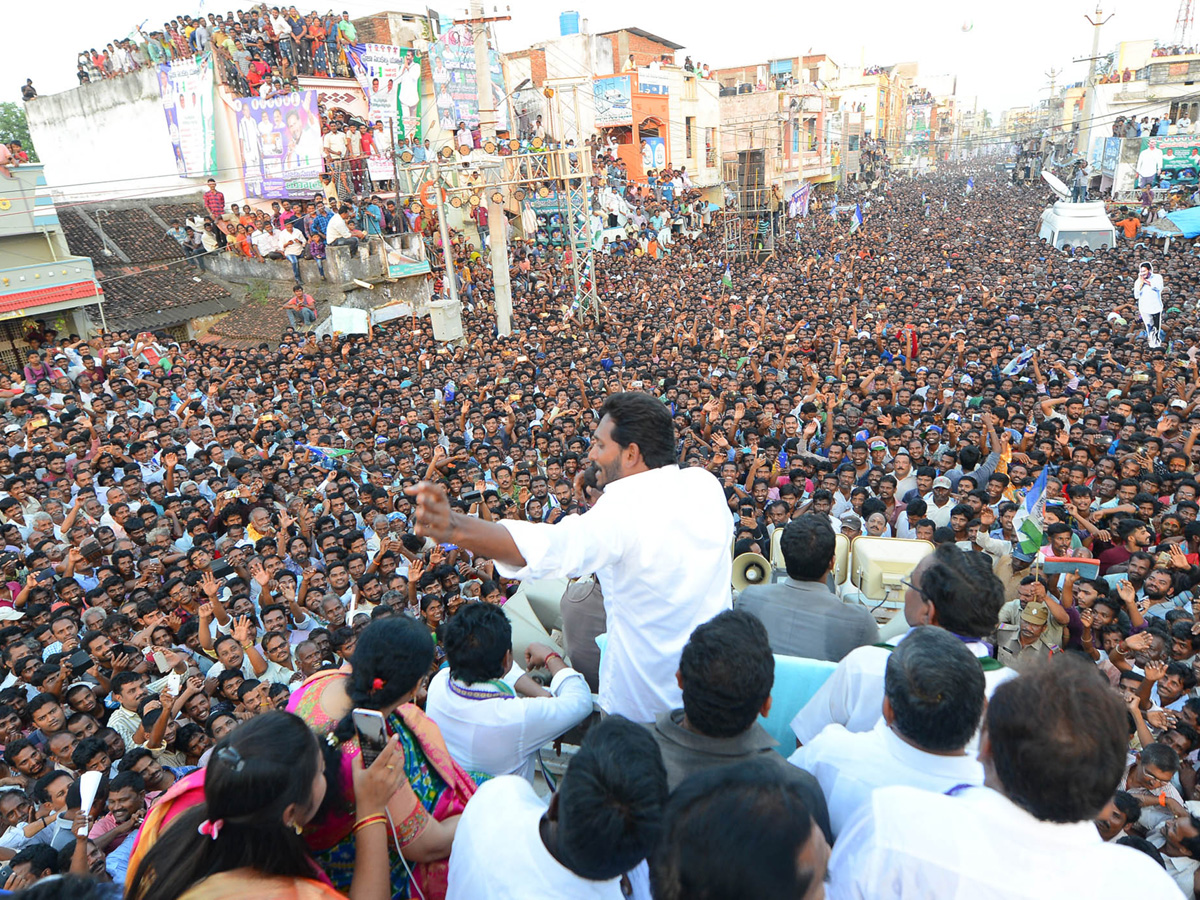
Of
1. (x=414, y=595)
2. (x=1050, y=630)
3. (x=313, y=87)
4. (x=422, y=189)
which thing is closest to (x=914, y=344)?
(x=1050, y=630)

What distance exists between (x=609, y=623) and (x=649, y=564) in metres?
0.32

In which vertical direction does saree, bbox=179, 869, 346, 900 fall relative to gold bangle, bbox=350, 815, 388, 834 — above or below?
above

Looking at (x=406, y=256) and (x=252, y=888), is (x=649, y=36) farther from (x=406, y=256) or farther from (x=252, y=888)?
(x=252, y=888)

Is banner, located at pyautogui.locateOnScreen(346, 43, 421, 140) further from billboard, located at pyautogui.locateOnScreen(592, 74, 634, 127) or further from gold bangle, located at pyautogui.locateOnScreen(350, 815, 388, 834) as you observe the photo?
gold bangle, located at pyautogui.locateOnScreen(350, 815, 388, 834)

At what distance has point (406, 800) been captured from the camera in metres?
1.85

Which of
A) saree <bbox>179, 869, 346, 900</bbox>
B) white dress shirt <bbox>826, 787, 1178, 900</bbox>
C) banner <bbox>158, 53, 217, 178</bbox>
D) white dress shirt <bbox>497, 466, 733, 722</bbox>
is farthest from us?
banner <bbox>158, 53, 217, 178</bbox>

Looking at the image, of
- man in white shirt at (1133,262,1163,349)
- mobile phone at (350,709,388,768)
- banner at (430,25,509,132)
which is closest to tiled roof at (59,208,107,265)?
banner at (430,25,509,132)

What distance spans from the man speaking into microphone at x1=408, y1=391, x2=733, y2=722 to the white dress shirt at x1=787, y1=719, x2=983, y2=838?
0.50 m

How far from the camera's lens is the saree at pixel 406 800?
1762 mm

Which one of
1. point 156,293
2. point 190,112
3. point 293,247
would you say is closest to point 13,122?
point 190,112

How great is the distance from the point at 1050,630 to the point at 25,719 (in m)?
5.68

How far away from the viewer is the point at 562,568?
189 centimetres

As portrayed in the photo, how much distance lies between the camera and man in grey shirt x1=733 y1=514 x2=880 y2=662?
104 inches

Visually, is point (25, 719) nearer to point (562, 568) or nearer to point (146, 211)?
point (562, 568)
